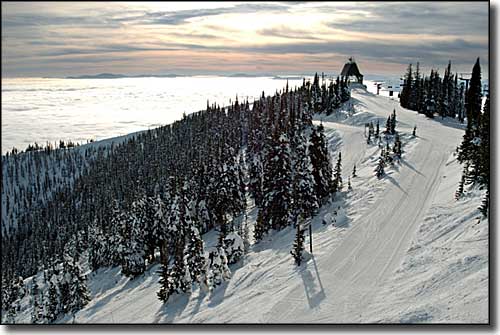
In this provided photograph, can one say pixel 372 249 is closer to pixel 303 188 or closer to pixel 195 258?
pixel 303 188

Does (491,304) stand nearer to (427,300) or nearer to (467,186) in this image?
(427,300)

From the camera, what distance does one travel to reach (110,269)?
30.5m

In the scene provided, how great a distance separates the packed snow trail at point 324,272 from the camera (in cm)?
1007

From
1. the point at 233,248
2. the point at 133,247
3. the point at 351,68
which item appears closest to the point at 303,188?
the point at 233,248

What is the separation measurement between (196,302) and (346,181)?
1581 cm

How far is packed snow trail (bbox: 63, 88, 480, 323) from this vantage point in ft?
33.0

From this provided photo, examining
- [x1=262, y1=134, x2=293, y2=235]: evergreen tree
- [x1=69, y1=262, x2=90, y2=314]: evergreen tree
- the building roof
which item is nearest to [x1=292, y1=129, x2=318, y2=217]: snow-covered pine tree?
[x1=262, y1=134, x2=293, y2=235]: evergreen tree

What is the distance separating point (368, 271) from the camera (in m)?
12.3

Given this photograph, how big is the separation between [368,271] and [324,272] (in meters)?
1.68

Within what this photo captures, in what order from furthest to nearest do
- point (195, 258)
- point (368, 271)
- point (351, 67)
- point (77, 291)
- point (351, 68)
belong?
point (351, 68) → point (77, 291) → point (351, 67) → point (195, 258) → point (368, 271)

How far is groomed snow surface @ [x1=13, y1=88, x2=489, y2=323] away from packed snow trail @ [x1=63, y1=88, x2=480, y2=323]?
47mm

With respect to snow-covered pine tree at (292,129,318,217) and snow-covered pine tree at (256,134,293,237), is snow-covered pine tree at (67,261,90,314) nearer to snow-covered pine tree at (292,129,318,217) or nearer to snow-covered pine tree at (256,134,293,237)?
snow-covered pine tree at (256,134,293,237)

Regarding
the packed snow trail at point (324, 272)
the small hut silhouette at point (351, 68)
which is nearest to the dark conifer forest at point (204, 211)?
the packed snow trail at point (324, 272)

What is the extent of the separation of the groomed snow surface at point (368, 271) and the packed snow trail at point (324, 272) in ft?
0.15
